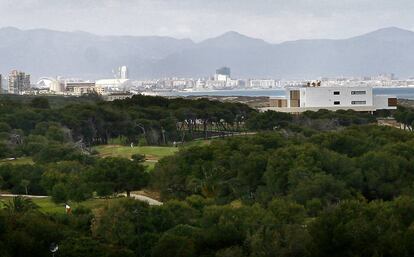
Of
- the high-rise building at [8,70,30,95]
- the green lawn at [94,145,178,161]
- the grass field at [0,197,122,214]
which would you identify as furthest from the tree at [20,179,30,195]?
the high-rise building at [8,70,30,95]

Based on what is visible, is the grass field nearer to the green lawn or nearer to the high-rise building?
the green lawn

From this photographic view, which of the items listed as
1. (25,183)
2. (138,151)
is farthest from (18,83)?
(25,183)

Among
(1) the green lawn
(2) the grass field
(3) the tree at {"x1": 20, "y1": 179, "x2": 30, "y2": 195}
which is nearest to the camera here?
(2) the grass field

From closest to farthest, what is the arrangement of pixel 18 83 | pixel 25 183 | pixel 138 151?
1. pixel 25 183
2. pixel 138 151
3. pixel 18 83

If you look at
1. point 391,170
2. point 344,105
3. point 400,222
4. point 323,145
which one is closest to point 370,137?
point 323,145

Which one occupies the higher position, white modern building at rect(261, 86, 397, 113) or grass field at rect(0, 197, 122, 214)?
white modern building at rect(261, 86, 397, 113)

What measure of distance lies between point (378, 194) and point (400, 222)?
8558 mm

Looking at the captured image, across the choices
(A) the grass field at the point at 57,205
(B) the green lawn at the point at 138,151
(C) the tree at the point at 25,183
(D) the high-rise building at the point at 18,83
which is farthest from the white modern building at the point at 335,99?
(D) the high-rise building at the point at 18,83

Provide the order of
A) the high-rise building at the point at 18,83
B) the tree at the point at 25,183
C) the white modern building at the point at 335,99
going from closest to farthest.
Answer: the tree at the point at 25,183, the white modern building at the point at 335,99, the high-rise building at the point at 18,83

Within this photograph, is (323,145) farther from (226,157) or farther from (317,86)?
(317,86)

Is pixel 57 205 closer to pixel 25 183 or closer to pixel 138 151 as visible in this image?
pixel 25 183

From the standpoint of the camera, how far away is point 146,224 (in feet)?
66.7

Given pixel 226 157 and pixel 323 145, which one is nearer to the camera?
pixel 226 157

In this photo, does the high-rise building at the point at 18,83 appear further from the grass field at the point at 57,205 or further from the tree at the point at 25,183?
the grass field at the point at 57,205
